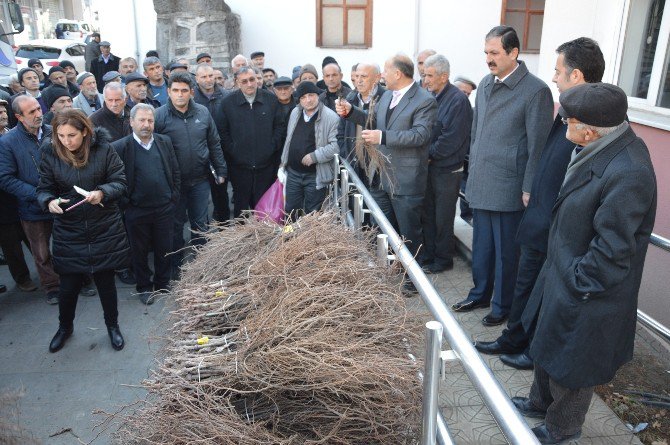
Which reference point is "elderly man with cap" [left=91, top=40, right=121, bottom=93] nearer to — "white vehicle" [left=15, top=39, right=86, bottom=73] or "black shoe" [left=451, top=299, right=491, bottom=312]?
"white vehicle" [left=15, top=39, right=86, bottom=73]

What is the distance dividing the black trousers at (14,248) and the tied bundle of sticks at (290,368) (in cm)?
352

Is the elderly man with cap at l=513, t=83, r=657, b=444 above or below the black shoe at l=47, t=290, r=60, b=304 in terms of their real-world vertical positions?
above

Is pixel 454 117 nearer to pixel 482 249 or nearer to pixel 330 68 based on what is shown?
pixel 482 249

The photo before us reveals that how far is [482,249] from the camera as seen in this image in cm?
391

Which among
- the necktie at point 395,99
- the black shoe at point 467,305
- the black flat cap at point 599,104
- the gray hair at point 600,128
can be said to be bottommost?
the black shoe at point 467,305

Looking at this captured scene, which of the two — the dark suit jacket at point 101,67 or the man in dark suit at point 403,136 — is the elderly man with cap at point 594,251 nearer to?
the man in dark suit at point 403,136

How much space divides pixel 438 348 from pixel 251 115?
4734 millimetres

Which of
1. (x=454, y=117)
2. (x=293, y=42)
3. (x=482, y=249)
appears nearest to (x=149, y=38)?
(x=293, y=42)

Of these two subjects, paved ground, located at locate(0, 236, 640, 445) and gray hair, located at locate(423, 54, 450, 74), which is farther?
gray hair, located at locate(423, 54, 450, 74)

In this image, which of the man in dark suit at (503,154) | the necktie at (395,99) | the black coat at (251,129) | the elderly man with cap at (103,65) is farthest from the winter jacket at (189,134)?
the elderly man with cap at (103,65)

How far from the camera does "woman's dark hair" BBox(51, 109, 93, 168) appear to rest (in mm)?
3734

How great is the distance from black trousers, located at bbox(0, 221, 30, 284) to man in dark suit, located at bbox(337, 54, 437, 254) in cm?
324

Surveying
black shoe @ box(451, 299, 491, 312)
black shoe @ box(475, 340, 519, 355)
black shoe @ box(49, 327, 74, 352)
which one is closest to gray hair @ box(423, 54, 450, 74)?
black shoe @ box(451, 299, 491, 312)

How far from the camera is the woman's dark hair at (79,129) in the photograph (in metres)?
3.73
